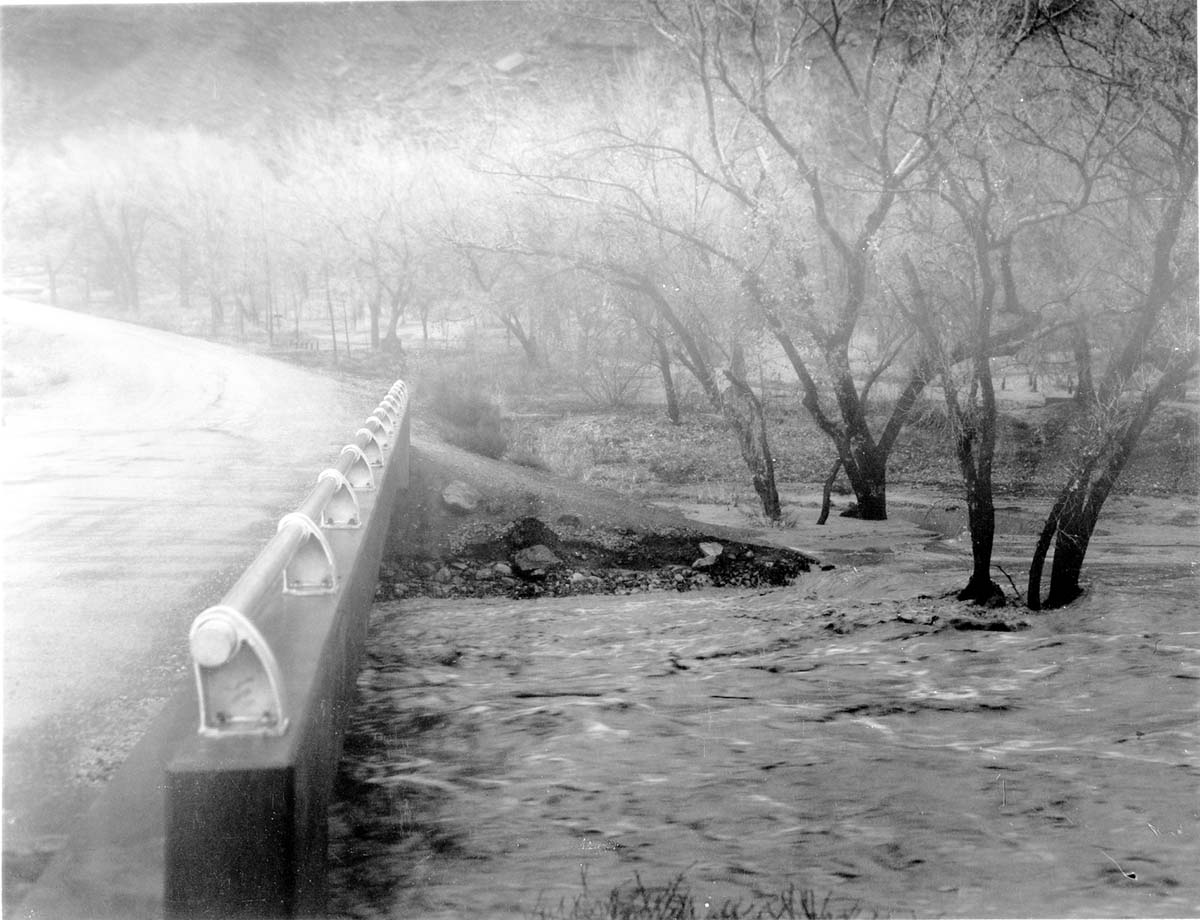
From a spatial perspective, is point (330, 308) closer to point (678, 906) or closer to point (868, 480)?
point (868, 480)

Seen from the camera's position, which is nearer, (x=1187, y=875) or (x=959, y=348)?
(x=1187, y=875)

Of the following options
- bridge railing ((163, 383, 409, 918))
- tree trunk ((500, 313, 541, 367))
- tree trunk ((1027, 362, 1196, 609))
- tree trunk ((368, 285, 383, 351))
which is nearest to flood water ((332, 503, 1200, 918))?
tree trunk ((1027, 362, 1196, 609))

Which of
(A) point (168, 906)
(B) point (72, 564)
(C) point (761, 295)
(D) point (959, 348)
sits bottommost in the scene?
(A) point (168, 906)

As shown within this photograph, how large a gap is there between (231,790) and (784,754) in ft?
8.29

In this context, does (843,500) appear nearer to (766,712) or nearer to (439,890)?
(766,712)

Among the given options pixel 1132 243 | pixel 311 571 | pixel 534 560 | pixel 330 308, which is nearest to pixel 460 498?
pixel 534 560

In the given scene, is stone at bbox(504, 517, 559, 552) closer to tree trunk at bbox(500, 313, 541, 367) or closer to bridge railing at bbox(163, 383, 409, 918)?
tree trunk at bbox(500, 313, 541, 367)

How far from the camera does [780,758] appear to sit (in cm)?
373

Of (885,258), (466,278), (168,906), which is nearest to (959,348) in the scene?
(885,258)

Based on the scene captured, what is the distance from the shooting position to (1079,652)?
18.2ft

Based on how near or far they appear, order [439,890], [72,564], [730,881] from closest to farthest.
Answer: [439,890] < [730,881] < [72,564]

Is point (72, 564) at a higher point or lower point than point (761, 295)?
lower

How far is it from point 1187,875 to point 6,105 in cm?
507

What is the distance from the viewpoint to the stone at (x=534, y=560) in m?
6.98
